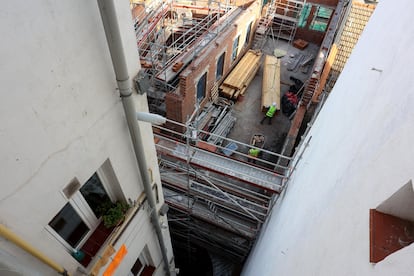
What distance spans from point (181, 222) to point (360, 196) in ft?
30.5

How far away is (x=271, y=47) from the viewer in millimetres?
18859

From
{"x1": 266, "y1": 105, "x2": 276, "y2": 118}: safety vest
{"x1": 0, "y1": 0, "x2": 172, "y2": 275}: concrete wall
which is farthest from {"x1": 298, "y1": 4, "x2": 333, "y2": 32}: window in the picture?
{"x1": 0, "y1": 0, "x2": 172, "y2": 275}: concrete wall

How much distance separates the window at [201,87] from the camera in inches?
468

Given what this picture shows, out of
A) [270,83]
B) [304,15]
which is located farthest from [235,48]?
[304,15]

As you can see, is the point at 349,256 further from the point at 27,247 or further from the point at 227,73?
the point at 227,73

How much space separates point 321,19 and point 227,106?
10.5 meters

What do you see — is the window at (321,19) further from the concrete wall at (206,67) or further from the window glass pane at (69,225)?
the window glass pane at (69,225)

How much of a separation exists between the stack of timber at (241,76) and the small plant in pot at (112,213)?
10.5 meters

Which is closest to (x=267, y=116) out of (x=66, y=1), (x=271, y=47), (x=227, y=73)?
(x=227, y=73)

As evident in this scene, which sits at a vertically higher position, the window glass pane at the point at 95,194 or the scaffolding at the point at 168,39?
the scaffolding at the point at 168,39

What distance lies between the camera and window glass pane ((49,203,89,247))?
3738mm

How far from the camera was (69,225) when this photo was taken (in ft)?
13.3

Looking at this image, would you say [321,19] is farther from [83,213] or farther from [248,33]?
[83,213]

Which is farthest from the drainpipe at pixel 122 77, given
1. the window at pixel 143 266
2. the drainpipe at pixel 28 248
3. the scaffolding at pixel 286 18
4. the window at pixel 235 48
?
the scaffolding at pixel 286 18
